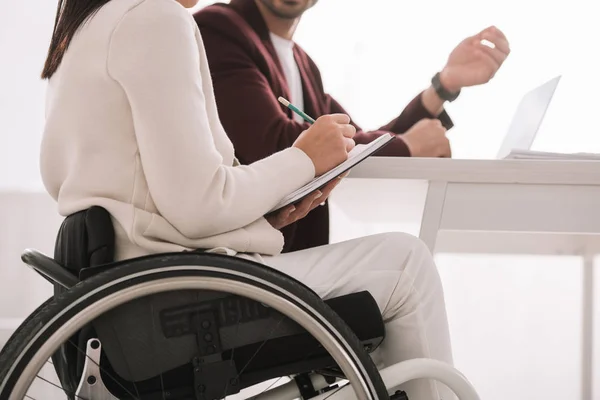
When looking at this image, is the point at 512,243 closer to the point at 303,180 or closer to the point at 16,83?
the point at 303,180

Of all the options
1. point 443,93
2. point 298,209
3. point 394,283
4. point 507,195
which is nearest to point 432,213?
point 507,195

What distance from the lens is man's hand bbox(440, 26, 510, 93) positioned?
2027 millimetres

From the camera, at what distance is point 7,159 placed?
2.13 m

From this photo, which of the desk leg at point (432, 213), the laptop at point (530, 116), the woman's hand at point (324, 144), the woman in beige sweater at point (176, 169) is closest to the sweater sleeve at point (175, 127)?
the woman in beige sweater at point (176, 169)

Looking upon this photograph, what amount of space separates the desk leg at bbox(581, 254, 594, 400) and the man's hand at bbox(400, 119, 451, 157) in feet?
1.61

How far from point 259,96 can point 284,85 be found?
15cm

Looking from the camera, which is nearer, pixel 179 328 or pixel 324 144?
pixel 179 328

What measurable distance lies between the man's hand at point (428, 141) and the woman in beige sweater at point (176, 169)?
3.53ft

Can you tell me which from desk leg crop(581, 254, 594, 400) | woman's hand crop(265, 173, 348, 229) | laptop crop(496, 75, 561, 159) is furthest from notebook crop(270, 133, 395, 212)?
desk leg crop(581, 254, 594, 400)

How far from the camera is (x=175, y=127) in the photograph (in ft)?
2.47

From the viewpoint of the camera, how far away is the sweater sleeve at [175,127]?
29.7 inches

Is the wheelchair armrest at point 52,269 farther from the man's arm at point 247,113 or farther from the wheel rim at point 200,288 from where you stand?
the man's arm at point 247,113

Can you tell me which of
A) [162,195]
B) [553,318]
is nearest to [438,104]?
[553,318]

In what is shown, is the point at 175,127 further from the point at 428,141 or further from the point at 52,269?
the point at 428,141
